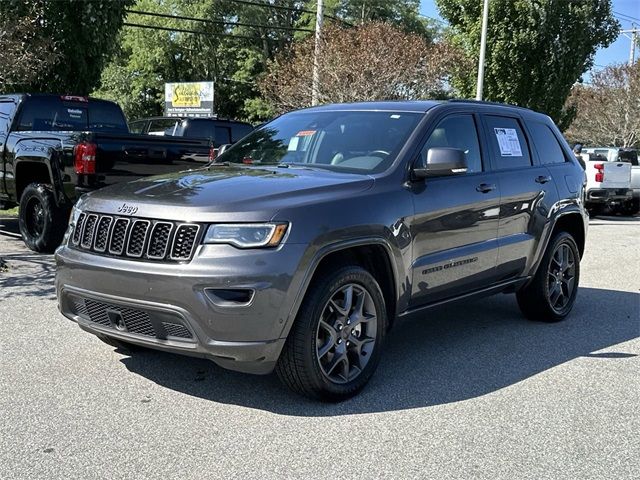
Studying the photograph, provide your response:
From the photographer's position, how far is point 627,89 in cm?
3900

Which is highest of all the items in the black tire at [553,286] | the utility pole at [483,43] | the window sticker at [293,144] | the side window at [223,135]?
the utility pole at [483,43]

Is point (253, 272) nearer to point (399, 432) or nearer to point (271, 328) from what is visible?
point (271, 328)

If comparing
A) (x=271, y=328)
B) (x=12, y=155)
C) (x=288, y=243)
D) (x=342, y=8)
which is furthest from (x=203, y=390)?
(x=342, y=8)

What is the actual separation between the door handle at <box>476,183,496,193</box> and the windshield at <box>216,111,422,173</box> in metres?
0.73

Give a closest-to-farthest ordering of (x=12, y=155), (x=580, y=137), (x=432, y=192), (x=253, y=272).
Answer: (x=253, y=272) → (x=432, y=192) → (x=12, y=155) → (x=580, y=137)

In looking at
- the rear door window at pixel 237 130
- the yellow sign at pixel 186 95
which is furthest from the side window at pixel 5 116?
the yellow sign at pixel 186 95

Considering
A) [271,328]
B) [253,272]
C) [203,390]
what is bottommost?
[203,390]

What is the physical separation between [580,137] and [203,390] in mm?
43498

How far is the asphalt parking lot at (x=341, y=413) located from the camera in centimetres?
355

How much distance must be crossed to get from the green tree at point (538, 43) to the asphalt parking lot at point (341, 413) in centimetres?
1896

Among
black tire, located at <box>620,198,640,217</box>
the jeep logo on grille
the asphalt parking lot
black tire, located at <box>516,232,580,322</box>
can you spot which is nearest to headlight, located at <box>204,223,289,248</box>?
the jeep logo on grille

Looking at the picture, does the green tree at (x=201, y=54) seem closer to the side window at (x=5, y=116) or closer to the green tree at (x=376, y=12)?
the green tree at (x=376, y=12)

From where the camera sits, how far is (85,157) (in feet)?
27.0

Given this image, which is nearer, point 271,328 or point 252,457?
point 252,457
